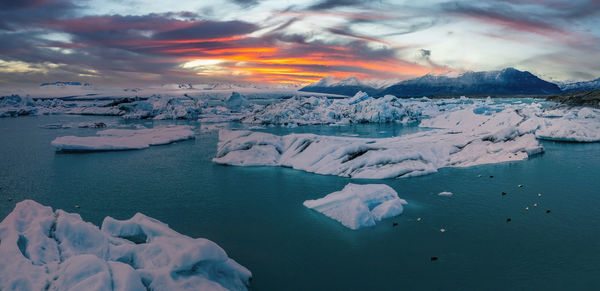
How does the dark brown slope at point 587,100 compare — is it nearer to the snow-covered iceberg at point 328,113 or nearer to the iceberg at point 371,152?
the snow-covered iceberg at point 328,113

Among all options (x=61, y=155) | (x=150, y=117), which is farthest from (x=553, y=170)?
(x=150, y=117)

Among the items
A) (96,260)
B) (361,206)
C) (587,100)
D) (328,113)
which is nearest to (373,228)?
(361,206)

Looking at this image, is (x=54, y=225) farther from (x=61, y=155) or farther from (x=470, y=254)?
(x=61, y=155)

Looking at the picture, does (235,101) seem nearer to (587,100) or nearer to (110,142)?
(110,142)

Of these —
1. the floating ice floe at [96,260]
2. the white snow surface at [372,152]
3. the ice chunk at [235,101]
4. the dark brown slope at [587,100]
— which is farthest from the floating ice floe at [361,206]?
the ice chunk at [235,101]

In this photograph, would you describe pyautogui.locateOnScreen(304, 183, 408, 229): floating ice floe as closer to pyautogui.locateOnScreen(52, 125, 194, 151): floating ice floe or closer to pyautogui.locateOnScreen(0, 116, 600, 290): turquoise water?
pyautogui.locateOnScreen(0, 116, 600, 290): turquoise water

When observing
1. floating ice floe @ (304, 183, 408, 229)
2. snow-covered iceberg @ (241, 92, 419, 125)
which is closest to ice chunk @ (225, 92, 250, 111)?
snow-covered iceberg @ (241, 92, 419, 125)
